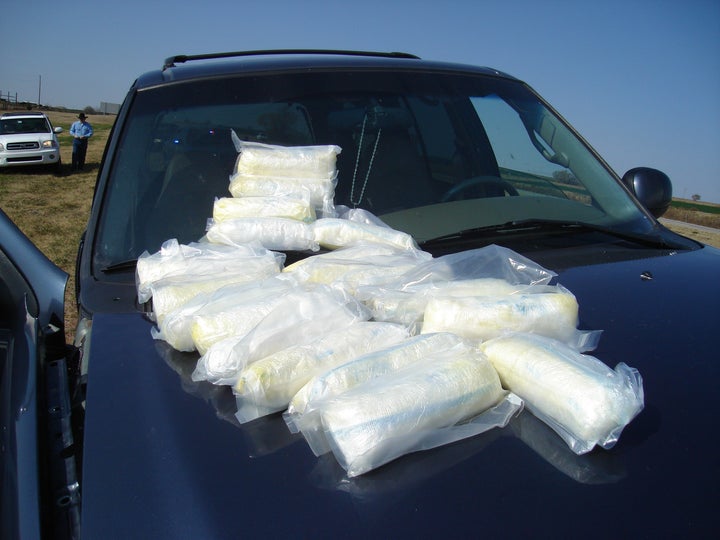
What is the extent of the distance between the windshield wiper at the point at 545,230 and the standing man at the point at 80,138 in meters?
18.1

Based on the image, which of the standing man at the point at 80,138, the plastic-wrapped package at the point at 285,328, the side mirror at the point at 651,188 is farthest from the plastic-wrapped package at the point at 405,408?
the standing man at the point at 80,138

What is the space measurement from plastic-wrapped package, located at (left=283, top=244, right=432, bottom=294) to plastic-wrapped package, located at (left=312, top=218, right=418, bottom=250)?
0.08 meters

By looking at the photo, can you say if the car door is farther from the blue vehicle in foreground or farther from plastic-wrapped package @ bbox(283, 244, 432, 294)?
plastic-wrapped package @ bbox(283, 244, 432, 294)

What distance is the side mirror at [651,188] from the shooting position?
2.77 m

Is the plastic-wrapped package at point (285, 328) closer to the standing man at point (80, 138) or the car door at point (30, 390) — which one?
the car door at point (30, 390)

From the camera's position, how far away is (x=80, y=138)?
1823 centimetres

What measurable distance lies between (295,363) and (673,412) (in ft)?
2.77

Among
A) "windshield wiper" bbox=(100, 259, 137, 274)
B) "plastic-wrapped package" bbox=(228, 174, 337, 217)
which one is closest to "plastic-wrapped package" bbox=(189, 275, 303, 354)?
"windshield wiper" bbox=(100, 259, 137, 274)

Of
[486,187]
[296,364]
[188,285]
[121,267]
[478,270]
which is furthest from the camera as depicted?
[486,187]

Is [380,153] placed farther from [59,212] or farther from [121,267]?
[59,212]

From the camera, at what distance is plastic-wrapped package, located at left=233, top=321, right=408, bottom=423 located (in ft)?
4.45

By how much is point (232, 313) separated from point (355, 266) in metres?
0.48

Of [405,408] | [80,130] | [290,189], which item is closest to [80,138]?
[80,130]

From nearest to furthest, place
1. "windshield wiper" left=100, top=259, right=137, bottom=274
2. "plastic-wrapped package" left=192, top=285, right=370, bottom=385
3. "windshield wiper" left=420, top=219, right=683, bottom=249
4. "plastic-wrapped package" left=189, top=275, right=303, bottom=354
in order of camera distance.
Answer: "plastic-wrapped package" left=192, top=285, right=370, bottom=385
"plastic-wrapped package" left=189, top=275, right=303, bottom=354
"windshield wiper" left=100, top=259, right=137, bottom=274
"windshield wiper" left=420, top=219, right=683, bottom=249
